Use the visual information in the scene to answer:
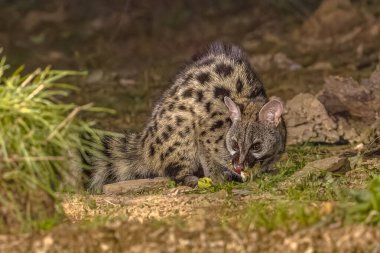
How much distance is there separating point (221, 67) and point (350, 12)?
629 cm

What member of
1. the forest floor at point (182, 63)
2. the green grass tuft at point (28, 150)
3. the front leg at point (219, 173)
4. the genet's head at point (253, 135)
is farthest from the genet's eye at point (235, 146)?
the green grass tuft at point (28, 150)

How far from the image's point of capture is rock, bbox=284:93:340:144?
9523 millimetres

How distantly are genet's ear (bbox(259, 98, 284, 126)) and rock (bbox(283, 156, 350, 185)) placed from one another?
0.53m

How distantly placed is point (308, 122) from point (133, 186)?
7.60ft

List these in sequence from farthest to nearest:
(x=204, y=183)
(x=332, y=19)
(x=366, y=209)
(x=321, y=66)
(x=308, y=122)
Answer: (x=332, y=19)
(x=321, y=66)
(x=308, y=122)
(x=204, y=183)
(x=366, y=209)

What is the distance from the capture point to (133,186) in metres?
8.12

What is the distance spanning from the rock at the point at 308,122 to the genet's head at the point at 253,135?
120 cm

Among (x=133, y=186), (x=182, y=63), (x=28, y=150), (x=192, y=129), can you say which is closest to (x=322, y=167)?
(x=192, y=129)

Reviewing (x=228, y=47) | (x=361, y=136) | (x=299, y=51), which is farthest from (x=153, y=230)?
(x=299, y=51)

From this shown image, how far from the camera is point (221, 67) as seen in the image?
8.66 metres

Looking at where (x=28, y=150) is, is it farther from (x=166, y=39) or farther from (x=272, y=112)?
(x=166, y=39)

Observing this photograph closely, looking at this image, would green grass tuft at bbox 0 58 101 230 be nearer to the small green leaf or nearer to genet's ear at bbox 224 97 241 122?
the small green leaf

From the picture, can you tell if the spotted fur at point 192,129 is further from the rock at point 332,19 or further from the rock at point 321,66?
the rock at point 332,19

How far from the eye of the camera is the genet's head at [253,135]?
8.10m
